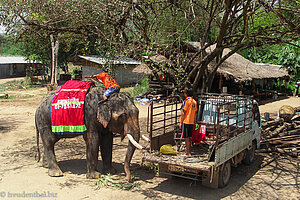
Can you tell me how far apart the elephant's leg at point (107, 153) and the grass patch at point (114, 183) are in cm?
47

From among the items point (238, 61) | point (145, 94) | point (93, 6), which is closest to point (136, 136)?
point (93, 6)

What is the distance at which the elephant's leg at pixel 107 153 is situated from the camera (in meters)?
7.97

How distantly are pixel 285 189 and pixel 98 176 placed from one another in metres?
4.53

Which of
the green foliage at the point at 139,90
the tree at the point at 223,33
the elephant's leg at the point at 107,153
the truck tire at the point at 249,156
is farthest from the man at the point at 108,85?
the green foliage at the point at 139,90

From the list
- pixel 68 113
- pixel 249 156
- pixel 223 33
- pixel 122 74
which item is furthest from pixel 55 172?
pixel 122 74

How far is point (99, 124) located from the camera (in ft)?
25.0

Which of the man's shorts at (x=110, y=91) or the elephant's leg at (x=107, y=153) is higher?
the man's shorts at (x=110, y=91)

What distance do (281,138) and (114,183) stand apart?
651 centimetres

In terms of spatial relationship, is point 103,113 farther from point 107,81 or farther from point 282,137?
point 282,137

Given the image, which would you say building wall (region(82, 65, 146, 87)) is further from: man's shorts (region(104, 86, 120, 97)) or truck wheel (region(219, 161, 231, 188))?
truck wheel (region(219, 161, 231, 188))

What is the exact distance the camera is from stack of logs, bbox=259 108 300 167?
1018 cm

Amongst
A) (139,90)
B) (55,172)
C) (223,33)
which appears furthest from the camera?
(139,90)

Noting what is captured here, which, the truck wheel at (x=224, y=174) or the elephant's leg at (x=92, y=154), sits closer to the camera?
the truck wheel at (x=224, y=174)

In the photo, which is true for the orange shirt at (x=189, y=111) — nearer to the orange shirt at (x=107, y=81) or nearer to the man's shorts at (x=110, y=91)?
the man's shorts at (x=110, y=91)
